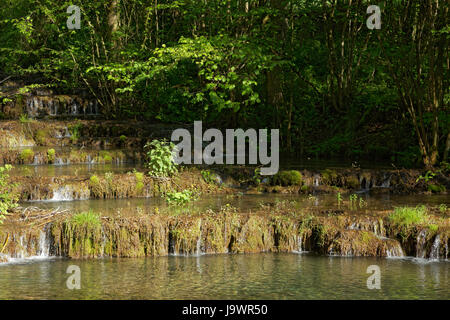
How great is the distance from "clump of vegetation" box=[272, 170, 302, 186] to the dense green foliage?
2672mm

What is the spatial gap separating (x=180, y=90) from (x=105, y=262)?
1260cm

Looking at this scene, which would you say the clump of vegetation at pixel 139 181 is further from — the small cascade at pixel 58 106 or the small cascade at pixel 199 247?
the small cascade at pixel 58 106

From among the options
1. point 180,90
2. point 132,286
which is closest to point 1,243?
point 132,286

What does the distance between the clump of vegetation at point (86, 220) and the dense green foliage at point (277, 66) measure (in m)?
7.04

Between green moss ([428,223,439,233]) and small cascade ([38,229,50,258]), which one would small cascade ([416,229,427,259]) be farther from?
small cascade ([38,229,50,258])

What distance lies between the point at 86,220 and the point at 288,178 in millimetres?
5816

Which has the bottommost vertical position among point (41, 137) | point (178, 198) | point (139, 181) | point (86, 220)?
point (86, 220)

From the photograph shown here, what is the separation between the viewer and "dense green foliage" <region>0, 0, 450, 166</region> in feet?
55.8

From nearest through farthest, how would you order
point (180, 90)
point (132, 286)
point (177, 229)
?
point (132, 286), point (177, 229), point (180, 90)

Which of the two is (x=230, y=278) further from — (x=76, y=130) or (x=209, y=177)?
(x=76, y=130)

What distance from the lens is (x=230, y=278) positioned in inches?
351
